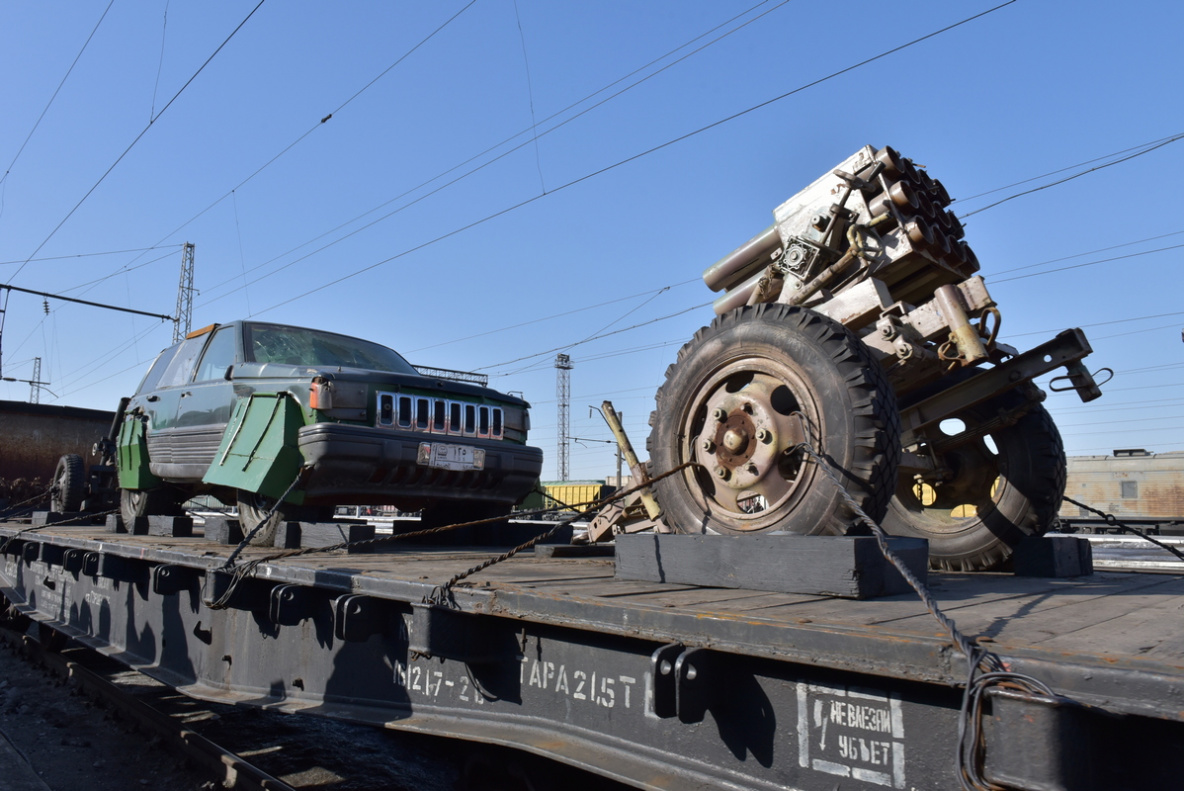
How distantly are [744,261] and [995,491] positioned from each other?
1715 mm

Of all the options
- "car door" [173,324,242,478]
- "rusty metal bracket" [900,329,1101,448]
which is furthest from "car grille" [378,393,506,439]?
"rusty metal bracket" [900,329,1101,448]

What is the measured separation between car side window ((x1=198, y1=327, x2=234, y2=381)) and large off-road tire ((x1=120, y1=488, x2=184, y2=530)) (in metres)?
1.47

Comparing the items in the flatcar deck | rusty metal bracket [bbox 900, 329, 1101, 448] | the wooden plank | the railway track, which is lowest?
the railway track

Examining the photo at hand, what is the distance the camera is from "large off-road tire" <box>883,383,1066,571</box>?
13.0 feet

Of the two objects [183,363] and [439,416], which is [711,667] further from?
[183,363]

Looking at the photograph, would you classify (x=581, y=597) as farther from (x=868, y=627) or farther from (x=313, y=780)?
(x=313, y=780)

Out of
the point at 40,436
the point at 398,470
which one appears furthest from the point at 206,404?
the point at 40,436

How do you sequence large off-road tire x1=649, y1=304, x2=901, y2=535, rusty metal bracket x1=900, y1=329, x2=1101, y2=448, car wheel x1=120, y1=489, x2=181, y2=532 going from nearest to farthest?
large off-road tire x1=649, y1=304, x2=901, y2=535 → rusty metal bracket x1=900, y1=329, x2=1101, y2=448 → car wheel x1=120, y1=489, x2=181, y2=532

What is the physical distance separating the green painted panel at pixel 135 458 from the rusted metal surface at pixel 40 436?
4.29 metres

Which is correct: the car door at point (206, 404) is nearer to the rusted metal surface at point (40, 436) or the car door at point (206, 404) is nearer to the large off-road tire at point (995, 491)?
the large off-road tire at point (995, 491)

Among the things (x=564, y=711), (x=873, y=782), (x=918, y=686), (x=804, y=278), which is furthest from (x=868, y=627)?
(x=804, y=278)

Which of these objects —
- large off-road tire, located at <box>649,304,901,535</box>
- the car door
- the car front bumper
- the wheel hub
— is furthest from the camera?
the car door

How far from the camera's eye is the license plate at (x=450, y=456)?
5.38 m

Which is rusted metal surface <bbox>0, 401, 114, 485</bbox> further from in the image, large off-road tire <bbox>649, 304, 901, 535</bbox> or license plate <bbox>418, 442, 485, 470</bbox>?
large off-road tire <bbox>649, 304, 901, 535</bbox>
